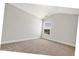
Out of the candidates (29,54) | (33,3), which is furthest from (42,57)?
(33,3)

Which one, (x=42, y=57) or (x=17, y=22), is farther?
(x=17, y=22)

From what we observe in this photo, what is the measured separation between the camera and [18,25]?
4.36 feet

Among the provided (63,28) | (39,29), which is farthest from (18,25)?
(63,28)

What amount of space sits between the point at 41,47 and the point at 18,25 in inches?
16.0

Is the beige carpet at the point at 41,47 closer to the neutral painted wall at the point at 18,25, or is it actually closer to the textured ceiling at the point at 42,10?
the neutral painted wall at the point at 18,25

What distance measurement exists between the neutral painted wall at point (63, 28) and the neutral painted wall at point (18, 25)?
0.13 m

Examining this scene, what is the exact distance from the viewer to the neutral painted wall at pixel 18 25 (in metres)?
1.29

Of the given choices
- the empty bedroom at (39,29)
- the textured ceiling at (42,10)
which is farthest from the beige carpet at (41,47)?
the textured ceiling at (42,10)

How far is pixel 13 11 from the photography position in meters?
1.28

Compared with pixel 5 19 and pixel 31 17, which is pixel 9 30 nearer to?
pixel 5 19

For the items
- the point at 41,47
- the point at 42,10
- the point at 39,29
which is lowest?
the point at 41,47

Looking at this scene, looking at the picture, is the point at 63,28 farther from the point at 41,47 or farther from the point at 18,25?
the point at 18,25

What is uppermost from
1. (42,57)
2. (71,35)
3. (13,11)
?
(13,11)

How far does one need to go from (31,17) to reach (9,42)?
424 mm
